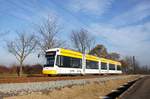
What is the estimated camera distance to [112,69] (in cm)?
5162

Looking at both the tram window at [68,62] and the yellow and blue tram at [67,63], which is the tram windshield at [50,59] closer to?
the yellow and blue tram at [67,63]

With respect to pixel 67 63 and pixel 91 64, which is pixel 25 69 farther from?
pixel 67 63

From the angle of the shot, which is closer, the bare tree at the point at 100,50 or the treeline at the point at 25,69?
the treeline at the point at 25,69

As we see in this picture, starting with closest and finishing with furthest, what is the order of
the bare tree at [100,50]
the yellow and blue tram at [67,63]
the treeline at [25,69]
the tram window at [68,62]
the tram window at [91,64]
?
the yellow and blue tram at [67,63]
the tram window at [68,62]
the tram window at [91,64]
the treeline at [25,69]
the bare tree at [100,50]

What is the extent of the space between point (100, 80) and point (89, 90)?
23.1 feet

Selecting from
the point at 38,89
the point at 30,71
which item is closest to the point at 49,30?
the point at 30,71

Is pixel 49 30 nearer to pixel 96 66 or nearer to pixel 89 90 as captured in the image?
pixel 96 66

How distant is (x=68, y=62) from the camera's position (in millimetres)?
26578

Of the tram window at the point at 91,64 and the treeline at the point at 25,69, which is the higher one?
the tram window at the point at 91,64

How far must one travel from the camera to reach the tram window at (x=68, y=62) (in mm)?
24834

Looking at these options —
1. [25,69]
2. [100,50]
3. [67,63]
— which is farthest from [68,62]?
[100,50]

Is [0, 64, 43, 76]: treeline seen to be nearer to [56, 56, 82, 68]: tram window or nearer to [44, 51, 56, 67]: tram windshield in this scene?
[56, 56, 82, 68]: tram window

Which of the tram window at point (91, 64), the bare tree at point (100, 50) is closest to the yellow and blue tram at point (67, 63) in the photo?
the tram window at point (91, 64)

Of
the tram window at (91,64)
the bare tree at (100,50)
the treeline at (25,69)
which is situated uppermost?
the bare tree at (100,50)
